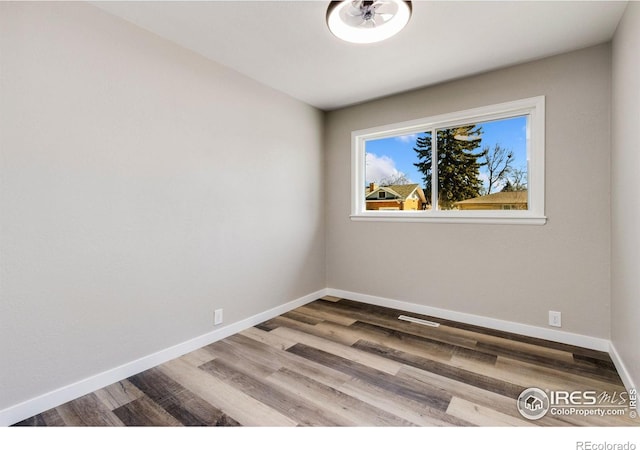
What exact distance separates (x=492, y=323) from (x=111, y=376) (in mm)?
3158

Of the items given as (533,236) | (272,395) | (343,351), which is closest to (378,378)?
(343,351)

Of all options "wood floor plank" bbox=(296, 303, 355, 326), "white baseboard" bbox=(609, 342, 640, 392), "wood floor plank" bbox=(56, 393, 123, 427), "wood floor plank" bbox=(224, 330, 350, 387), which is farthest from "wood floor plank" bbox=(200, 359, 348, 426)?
"white baseboard" bbox=(609, 342, 640, 392)

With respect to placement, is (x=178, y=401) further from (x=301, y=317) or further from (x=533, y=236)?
(x=533, y=236)

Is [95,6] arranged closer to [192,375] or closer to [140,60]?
[140,60]

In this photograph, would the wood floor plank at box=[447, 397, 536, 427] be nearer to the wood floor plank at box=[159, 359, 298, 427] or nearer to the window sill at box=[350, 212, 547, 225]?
the wood floor plank at box=[159, 359, 298, 427]

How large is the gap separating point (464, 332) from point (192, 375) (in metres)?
2.34

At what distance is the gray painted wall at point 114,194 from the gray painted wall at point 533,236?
154 cm

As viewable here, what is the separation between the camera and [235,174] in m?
2.82

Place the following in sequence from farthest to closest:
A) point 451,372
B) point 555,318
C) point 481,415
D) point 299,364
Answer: point 555,318
point 299,364
point 451,372
point 481,415

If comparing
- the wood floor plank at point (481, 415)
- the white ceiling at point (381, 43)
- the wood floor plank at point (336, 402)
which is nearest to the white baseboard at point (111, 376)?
the wood floor plank at point (336, 402)

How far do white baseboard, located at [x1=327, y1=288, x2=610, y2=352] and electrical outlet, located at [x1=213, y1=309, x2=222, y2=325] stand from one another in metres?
1.68

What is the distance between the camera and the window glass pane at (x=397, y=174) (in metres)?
3.41

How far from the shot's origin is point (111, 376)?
202 cm

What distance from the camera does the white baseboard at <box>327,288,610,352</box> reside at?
97.8 inches
